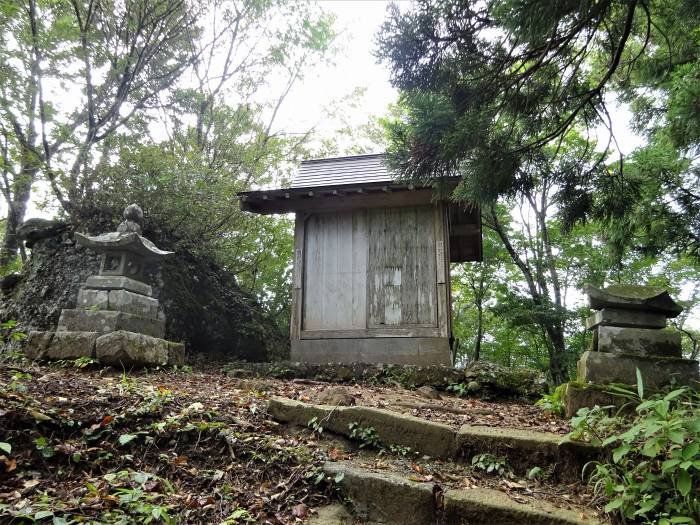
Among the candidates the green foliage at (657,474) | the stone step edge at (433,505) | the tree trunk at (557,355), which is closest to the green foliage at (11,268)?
the stone step edge at (433,505)

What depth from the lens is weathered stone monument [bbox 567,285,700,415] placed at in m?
4.21

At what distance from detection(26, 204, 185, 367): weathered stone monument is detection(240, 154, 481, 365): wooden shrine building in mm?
2646

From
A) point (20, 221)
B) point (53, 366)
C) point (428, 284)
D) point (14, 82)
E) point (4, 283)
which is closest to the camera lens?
point (53, 366)

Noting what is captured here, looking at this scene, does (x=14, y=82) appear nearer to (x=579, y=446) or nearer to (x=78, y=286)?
(x=78, y=286)

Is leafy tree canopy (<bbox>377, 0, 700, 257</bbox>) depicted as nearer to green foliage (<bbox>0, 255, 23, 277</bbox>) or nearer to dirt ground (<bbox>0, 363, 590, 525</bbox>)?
dirt ground (<bbox>0, 363, 590, 525</bbox>)

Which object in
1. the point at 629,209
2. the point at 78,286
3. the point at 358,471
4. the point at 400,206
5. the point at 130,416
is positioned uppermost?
the point at 400,206

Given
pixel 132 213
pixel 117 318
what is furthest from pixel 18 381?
pixel 132 213

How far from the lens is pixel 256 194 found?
8477 mm

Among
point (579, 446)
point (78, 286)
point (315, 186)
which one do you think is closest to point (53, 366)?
point (78, 286)

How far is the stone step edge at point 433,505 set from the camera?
8.75ft

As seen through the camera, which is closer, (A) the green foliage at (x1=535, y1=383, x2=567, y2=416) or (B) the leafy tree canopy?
(B) the leafy tree canopy

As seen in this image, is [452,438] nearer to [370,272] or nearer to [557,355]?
[370,272]

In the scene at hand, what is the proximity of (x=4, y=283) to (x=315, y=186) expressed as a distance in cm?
664

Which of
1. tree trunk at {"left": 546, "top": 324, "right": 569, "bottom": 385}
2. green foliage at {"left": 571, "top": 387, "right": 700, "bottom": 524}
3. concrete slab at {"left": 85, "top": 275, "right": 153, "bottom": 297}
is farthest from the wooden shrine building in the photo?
tree trunk at {"left": 546, "top": 324, "right": 569, "bottom": 385}
